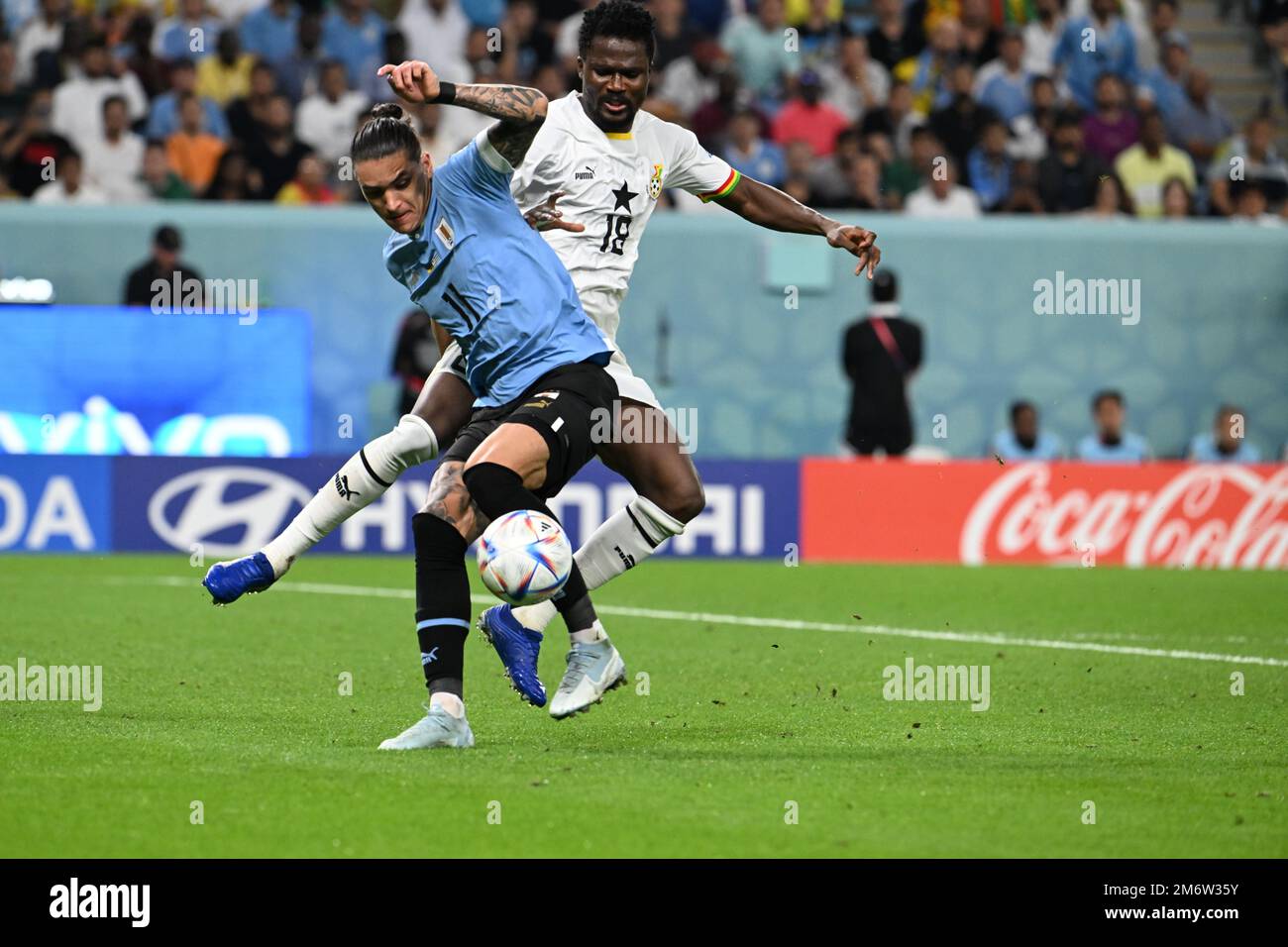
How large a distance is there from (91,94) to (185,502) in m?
3.93

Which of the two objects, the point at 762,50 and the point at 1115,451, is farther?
the point at 762,50

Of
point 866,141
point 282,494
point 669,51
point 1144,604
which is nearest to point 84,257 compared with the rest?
point 282,494

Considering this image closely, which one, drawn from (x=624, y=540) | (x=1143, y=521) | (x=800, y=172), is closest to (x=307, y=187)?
(x=800, y=172)

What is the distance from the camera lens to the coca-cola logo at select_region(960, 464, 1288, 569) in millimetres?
16297

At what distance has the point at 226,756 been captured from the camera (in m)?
6.50

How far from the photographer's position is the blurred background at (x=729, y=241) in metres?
16.6

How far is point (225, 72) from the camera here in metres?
17.9

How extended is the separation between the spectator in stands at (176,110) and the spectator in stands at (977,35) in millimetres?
6770

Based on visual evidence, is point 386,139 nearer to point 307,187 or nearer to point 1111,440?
point 307,187

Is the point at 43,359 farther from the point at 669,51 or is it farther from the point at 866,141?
the point at 866,141

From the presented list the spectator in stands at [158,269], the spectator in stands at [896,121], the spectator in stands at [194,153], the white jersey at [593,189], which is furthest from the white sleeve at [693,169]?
the spectator in stands at [896,121]

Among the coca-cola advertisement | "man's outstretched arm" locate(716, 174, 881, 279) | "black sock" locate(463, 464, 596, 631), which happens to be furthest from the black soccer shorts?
the coca-cola advertisement

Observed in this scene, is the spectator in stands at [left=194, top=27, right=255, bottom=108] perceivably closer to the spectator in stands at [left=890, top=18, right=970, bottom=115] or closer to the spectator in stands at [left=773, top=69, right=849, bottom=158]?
the spectator in stands at [left=773, top=69, right=849, bottom=158]

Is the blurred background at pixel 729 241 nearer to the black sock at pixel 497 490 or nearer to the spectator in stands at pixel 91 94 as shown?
the spectator in stands at pixel 91 94
